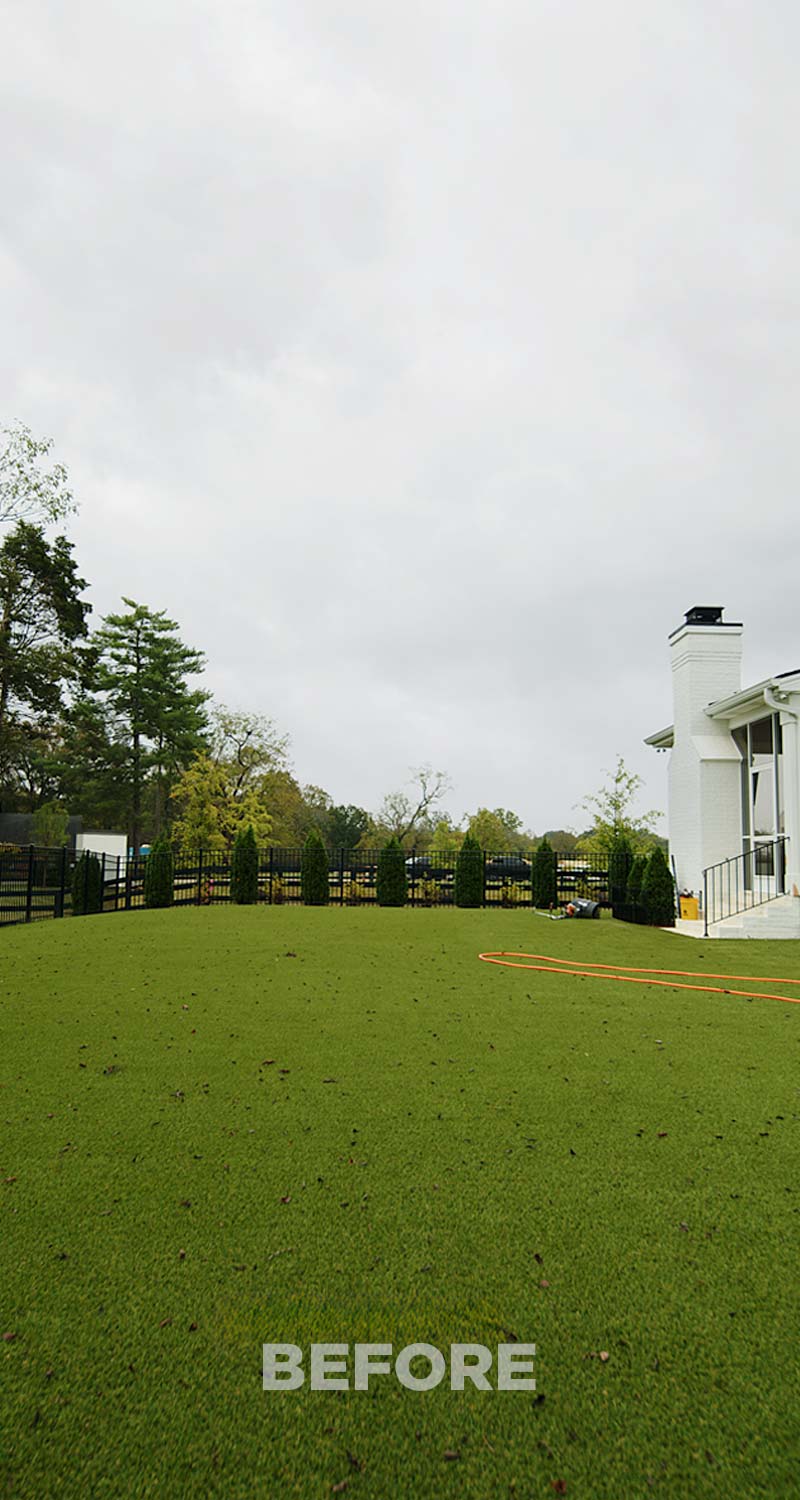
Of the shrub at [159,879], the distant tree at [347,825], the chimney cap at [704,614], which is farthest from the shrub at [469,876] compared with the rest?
the distant tree at [347,825]

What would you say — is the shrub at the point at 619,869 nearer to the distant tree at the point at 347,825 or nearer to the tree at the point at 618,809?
the tree at the point at 618,809

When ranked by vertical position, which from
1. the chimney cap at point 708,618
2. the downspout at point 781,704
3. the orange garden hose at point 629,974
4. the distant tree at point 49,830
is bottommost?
the orange garden hose at point 629,974

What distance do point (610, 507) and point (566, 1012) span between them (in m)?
11.8

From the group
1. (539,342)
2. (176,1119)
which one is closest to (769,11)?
(539,342)

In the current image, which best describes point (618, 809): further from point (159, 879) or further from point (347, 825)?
point (347, 825)

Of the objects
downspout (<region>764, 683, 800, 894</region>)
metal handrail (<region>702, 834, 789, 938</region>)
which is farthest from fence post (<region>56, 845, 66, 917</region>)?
downspout (<region>764, 683, 800, 894</region>)

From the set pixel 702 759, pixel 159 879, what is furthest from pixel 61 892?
pixel 702 759

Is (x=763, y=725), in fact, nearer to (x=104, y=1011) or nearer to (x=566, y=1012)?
(x=566, y=1012)

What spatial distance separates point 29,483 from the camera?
21.8 m

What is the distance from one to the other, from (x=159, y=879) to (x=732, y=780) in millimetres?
12193

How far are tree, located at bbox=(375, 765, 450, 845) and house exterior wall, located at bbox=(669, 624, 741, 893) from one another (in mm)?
20981

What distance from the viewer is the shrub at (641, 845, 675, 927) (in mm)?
12320

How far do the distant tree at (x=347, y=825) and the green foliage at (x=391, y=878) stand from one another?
2706cm

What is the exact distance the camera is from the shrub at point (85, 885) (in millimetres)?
14828
